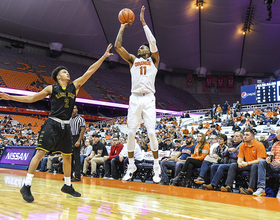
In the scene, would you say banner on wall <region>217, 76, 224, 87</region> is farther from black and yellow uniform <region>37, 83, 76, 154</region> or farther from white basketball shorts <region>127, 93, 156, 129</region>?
black and yellow uniform <region>37, 83, 76, 154</region>

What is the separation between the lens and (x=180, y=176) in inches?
233

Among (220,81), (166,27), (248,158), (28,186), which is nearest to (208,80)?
(220,81)

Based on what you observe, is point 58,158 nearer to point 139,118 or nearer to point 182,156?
point 182,156

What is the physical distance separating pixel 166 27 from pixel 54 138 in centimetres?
2655

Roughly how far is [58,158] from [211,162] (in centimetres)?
572

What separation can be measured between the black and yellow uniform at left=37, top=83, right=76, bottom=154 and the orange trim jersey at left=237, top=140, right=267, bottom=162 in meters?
3.18

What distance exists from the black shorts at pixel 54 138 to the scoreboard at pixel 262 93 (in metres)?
14.5

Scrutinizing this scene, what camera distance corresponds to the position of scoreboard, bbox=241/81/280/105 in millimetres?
15698

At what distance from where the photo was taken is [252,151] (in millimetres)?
5129

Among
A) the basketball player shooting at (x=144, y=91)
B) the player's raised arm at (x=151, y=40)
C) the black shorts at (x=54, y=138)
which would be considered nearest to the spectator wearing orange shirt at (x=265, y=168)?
the basketball player shooting at (x=144, y=91)

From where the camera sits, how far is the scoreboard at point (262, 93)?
51.5ft

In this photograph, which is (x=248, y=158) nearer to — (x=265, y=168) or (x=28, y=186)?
(x=265, y=168)

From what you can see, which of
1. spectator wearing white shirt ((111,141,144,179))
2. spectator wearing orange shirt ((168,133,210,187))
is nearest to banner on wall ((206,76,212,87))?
spectator wearing white shirt ((111,141,144,179))

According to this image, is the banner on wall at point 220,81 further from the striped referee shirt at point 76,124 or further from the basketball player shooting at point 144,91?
the basketball player shooting at point 144,91
